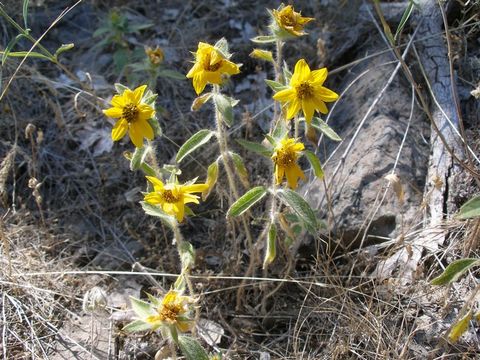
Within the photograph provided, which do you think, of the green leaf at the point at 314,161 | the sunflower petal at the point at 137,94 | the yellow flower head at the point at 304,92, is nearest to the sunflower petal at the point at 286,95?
the yellow flower head at the point at 304,92

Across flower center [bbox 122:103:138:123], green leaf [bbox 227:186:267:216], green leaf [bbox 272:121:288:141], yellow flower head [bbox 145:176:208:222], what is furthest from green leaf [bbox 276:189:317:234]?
flower center [bbox 122:103:138:123]

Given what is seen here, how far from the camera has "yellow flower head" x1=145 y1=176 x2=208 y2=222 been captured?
2066mm

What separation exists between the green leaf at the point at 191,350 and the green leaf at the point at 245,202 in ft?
1.62

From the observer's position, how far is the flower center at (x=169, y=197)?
2.10 m

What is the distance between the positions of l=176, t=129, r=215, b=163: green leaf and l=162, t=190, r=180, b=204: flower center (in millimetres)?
180

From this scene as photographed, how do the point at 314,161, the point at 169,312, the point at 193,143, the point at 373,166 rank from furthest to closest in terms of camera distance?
the point at 373,166 → the point at 193,143 → the point at 314,161 → the point at 169,312

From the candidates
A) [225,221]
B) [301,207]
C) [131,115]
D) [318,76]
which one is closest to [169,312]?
[301,207]

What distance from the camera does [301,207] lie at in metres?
2.12

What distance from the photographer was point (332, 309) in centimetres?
239

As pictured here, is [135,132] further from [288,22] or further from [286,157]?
[288,22]

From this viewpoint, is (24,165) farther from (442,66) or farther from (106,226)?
(442,66)

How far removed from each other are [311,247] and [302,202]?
2.36 feet

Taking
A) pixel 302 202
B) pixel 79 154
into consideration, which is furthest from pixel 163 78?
pixel 302 202

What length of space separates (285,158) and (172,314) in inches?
27.2
